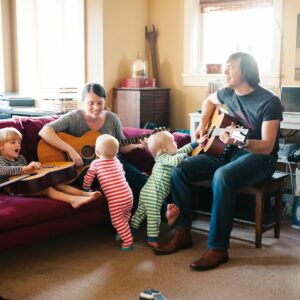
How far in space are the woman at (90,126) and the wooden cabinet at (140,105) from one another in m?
1.23

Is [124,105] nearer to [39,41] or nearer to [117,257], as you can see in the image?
[39,41]

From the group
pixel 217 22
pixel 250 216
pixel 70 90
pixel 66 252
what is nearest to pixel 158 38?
pixel 217 22

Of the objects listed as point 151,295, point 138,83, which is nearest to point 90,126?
point 151,295

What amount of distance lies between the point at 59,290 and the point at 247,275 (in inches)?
38.8

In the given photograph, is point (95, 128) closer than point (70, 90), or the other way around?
point (95, 128)

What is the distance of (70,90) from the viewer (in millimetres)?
4504

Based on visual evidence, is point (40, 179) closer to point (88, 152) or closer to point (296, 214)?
point (88, 152)

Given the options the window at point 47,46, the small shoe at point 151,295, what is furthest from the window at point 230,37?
the small shoe at point 151,295

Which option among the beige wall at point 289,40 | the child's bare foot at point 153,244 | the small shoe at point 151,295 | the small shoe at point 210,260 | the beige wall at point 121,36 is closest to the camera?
the small shoe at point 151,295

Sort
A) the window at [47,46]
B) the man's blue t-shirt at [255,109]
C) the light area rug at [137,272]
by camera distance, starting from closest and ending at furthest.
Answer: the light area rug at [137,272] → the man's blue t-shirt at [255,109] → the window at [47,46]

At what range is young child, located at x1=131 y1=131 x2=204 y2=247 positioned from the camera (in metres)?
2.82

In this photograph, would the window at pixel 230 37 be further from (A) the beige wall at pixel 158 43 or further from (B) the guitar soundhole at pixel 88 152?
(B) the guitar soundhole at pixel 88 152

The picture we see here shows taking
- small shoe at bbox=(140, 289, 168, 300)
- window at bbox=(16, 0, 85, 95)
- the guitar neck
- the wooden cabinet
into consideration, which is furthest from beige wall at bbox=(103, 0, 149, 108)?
small shoe at bbox=(140, 289, 168, 300)

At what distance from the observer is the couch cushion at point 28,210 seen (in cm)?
238
